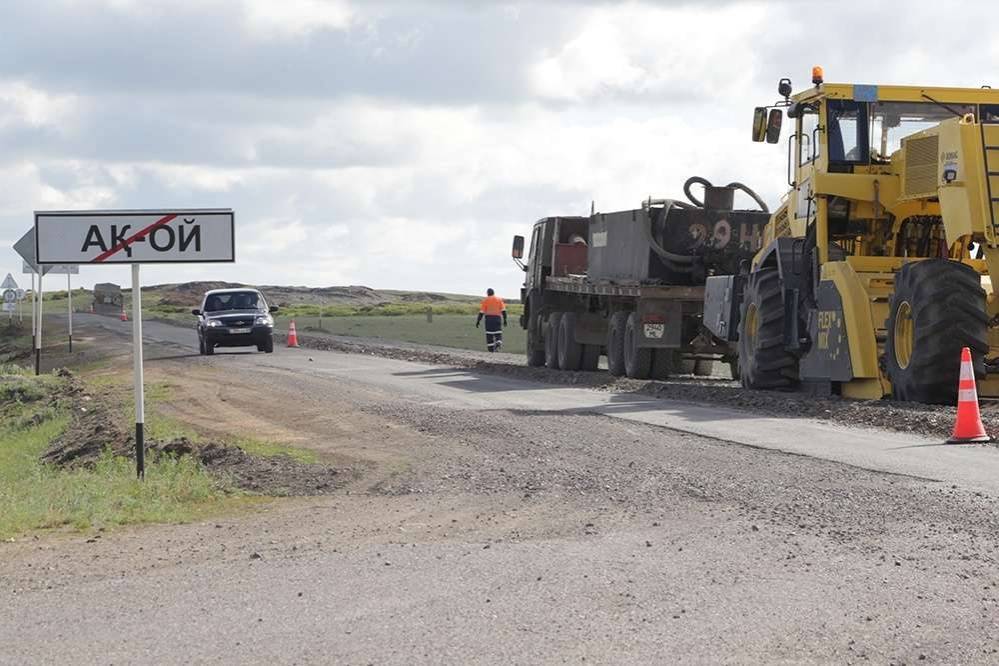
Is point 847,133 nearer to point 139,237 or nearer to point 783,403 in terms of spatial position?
point 783,403

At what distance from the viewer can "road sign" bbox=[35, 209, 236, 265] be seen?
486 inches

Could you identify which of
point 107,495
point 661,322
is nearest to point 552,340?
point 661,322

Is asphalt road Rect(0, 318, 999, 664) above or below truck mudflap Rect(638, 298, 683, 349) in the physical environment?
below

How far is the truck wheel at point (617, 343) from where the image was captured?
2769cm

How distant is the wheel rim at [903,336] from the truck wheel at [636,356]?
8.98 m

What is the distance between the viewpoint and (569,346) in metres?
30.5

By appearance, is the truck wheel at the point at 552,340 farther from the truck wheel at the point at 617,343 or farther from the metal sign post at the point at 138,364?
the metal sign post at the point at 138,364

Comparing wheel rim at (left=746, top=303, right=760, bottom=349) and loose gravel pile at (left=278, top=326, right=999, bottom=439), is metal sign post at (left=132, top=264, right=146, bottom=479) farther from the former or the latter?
wheel rim at (left=746, top=303, right=760, bottom=349)

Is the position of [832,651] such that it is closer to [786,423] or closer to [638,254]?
[786,423]

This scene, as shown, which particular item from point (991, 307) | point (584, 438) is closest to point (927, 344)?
point (991, 307)

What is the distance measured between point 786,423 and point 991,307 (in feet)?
9.75

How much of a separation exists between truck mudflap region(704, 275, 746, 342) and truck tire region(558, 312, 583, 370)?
258 inches

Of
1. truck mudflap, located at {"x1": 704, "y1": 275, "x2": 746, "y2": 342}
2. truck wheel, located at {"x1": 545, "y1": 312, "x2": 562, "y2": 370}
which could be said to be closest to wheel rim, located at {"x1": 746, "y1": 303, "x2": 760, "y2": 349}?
truck mudflap, located at {"x1": 704, "y1": 275, "x2": 746, "y2": 342}

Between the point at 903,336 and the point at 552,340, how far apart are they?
1423cm
